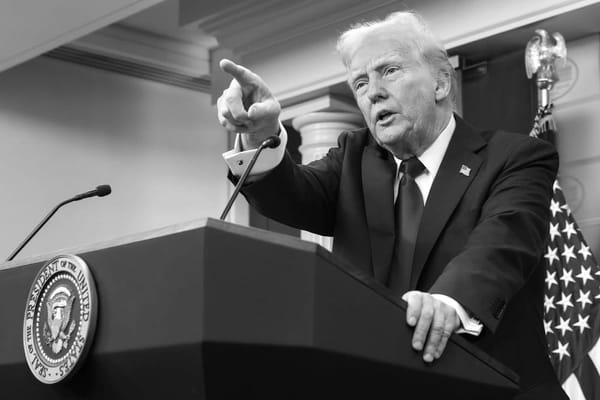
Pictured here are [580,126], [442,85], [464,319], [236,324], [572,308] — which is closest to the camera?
[236,324]

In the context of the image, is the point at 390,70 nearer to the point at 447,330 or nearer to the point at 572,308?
the point at 447,330

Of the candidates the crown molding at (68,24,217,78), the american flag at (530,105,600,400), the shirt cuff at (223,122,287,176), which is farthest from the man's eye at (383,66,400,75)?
the crown molding at (68,24,217,78)

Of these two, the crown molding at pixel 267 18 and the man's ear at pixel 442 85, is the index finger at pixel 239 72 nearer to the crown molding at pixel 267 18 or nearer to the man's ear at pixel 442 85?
the man's ear at pixel 442 85

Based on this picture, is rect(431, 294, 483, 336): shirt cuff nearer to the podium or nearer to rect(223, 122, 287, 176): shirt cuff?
the podium

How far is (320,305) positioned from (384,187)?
88cm

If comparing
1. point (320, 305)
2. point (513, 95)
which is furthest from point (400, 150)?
point (513, 95)

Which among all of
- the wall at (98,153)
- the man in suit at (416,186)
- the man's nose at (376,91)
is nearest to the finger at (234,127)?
the man in suit at (416,186)

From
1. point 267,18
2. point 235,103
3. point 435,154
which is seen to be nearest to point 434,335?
point 235,103

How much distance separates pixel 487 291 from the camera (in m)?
1.75

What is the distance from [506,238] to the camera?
1899 millimetres

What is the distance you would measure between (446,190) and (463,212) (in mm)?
62

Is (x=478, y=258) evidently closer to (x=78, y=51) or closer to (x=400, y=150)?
(x=400, y=150)

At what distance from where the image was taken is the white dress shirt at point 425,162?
1.72 m

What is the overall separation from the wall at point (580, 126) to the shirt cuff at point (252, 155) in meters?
3.79
